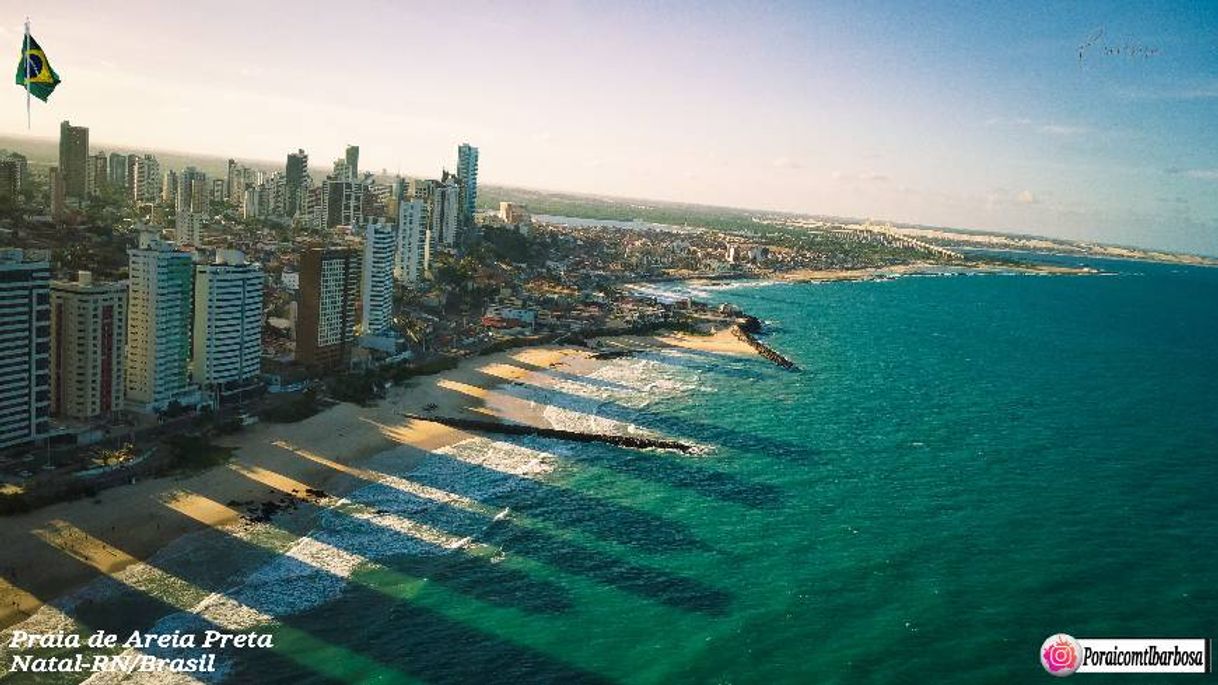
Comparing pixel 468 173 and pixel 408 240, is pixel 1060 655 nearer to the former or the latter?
pixel 408 240

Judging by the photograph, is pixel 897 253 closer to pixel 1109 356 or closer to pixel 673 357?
pixel 1109 356

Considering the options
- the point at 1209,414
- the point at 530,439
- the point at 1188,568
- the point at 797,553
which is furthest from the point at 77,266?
the point at 1209,414

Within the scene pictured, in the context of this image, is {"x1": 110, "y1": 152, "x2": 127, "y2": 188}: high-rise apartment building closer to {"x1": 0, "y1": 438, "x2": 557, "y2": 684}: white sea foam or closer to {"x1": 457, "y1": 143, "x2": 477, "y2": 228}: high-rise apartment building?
{"x1": 457, "y1": 143, "x2": 477, "y2": 228}: high-rise apartment building

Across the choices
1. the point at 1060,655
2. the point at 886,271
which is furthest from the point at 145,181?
the point at 1060,655

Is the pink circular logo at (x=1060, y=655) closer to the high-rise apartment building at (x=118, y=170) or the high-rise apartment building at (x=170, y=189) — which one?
the high-rise apartment building at (x=170, y=189)

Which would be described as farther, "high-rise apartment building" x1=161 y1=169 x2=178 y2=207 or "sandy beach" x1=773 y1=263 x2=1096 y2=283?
"sandy beach" x1=773 y1=263 x2=1096 y2=283

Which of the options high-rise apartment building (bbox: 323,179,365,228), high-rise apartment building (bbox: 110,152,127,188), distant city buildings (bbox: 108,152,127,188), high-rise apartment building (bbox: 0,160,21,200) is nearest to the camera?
high-rise apartment building (bbox: 0,160,21,200)

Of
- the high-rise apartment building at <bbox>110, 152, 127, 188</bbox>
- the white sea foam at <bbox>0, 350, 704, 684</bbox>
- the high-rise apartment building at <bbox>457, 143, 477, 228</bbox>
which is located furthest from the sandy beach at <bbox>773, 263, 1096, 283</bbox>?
the high-rise apartment building at <bbox>110, 152, 127, 188</bbox>
